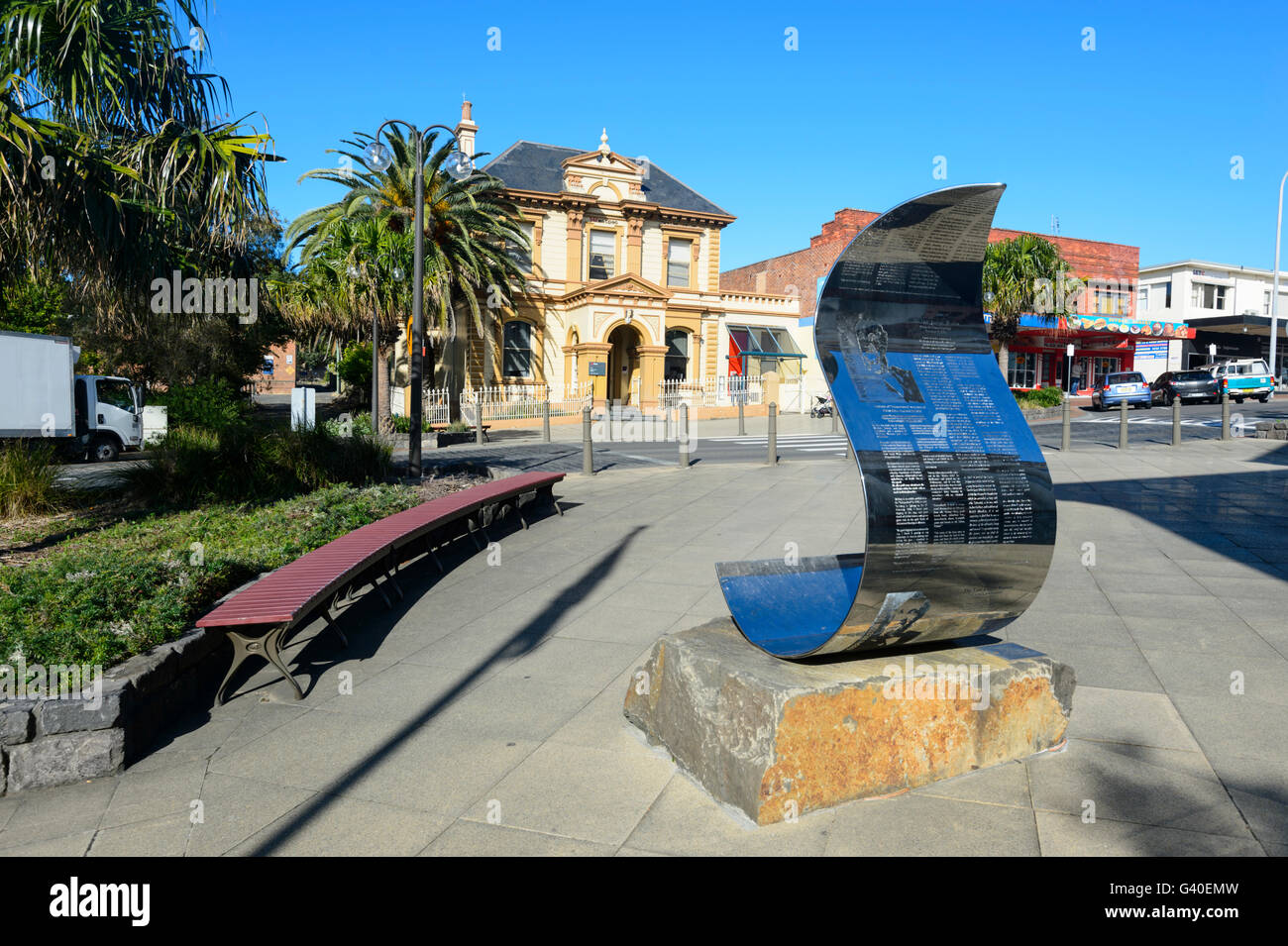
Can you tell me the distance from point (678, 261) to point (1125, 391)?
62.1 ft

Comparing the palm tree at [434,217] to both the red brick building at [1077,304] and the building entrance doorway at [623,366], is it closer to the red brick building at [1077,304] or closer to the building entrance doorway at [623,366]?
the building entrance doorway at [623,366]

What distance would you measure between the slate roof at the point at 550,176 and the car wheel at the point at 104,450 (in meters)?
19.0

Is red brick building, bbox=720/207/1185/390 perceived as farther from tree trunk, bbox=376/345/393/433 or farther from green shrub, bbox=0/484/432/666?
green shrub, bbox=0/484/432/666

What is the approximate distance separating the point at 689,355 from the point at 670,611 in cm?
3231

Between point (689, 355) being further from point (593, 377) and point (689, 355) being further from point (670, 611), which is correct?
point (670, 611)

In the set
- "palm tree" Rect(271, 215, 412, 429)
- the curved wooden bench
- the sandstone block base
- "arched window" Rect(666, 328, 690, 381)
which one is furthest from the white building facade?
the sandstone block base

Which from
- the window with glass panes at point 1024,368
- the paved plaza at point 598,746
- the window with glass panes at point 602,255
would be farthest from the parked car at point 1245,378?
the paved plaza at point 598,746

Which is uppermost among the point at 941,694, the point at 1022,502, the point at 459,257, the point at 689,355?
the point at 459,257

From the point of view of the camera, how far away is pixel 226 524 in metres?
8.49

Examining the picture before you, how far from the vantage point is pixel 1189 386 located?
3659 cm

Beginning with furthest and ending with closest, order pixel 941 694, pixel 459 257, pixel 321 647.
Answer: pixel 459 257 < pixel 321 647 < pixel 941 694

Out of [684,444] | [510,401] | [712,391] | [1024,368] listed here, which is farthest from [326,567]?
[1024,368]

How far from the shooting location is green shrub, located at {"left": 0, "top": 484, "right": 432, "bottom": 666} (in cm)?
471

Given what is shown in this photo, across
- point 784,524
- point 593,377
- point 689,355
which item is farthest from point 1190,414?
point 784,524
